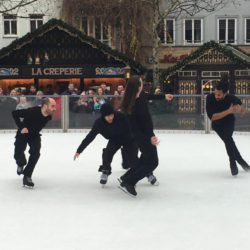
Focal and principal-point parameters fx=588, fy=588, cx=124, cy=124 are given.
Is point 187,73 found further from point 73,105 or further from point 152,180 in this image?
point 152,180

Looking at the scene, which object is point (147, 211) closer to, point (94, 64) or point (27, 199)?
point (27, 199)

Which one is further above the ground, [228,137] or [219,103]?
[219,103]

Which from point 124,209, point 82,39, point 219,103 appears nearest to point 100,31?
point 82,39

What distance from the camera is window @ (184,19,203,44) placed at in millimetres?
35500

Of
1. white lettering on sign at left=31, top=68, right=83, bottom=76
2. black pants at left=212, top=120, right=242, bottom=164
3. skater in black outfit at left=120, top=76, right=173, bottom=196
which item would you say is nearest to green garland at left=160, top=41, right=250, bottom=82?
white lettering on sign at left=31, top=68, right=83, bottom=76

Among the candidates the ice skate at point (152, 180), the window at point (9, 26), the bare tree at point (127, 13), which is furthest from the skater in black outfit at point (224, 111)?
the window at point (9, 26)

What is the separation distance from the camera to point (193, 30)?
35.6 meters

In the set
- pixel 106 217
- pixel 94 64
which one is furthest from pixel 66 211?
pixel 94 64

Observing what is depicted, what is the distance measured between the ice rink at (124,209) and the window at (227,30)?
24671 mm

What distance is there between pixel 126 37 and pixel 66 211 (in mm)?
27315

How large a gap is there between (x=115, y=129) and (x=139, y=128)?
794mm

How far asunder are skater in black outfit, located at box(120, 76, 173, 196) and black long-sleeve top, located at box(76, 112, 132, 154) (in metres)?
0.65

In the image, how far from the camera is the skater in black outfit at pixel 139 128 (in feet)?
24.9

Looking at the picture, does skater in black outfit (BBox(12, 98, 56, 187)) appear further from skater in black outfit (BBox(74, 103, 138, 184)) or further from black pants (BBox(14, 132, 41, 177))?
skater in black outfit (BBox(74, 103, 138, 184))
